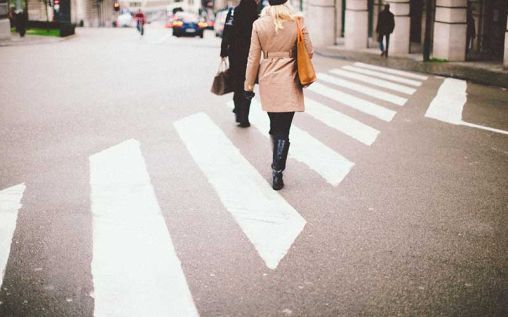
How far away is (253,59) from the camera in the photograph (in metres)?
6.70

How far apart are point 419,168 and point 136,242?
388cm

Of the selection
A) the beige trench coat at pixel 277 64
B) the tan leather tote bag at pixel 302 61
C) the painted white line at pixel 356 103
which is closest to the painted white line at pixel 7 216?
the beige trench coat at pixel 277 64

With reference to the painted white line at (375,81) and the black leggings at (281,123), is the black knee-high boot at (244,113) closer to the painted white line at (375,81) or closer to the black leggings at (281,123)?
the black leggings at (281,123)

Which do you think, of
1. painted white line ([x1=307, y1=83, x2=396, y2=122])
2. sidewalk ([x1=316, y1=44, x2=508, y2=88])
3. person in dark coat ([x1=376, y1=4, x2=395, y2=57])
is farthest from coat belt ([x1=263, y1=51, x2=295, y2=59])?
person in dark coat ([x1=376, y1=4, x2=395, y2=57])

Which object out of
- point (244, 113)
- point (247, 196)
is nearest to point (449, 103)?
point (244, 113)

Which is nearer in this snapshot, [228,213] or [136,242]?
[136,242]

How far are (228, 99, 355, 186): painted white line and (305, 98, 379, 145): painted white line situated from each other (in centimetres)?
68

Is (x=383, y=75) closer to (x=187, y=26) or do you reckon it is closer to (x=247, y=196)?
(x=247, y=196)

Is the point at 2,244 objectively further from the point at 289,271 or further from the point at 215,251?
the point at 289,271

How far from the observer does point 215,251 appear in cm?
505

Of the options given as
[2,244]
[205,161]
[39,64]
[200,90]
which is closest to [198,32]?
[39,64]

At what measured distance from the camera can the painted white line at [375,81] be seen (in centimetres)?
1516

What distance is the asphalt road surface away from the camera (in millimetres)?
4285

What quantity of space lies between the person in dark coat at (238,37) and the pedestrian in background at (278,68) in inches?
100
